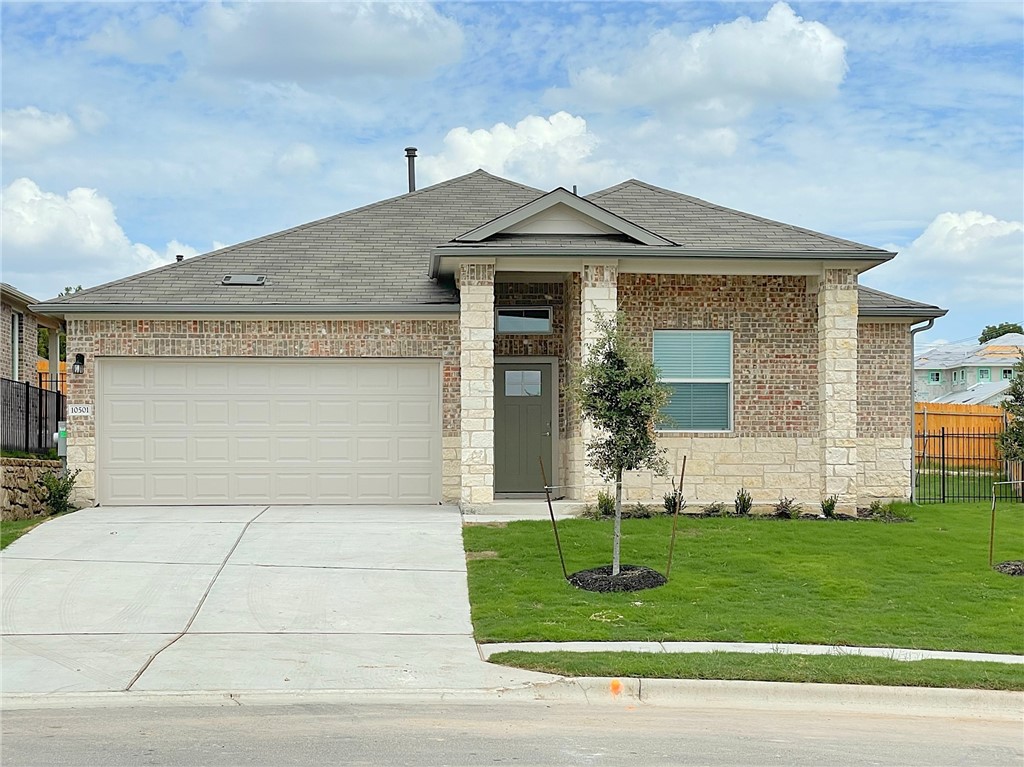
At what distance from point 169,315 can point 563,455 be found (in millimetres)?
6736

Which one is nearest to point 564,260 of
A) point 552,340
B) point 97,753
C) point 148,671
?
point 552,340

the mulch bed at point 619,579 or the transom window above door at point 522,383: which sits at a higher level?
the transom window above door at point 522,383

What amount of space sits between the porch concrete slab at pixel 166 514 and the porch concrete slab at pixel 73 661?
5748mm

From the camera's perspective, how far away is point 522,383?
62.2 ft

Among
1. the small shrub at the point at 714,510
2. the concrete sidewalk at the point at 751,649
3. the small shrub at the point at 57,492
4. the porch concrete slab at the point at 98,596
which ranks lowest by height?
the concrete sidewalk at the point at 751,649

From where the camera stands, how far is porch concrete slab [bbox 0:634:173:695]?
29.4 ft

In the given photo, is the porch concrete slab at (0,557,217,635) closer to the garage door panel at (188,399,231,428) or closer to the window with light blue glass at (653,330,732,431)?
the garage door panel at (188,399,231,428)

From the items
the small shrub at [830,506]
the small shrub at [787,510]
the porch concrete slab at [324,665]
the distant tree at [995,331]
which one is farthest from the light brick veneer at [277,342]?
the distant tree at [995,331]

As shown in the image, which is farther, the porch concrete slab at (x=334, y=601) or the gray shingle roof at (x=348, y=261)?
the gray shingle roof at (x=348, y=261)

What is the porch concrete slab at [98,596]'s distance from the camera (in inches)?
436

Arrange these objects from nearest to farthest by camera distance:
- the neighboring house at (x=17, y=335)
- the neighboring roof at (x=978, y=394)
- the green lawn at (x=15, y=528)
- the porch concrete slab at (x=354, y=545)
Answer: the porch concrete slab at (x=354, y=545) → the green lawn at (x=15, y=528) → the neighboring house at (x=17, y=335) → the neighboring roof at (x=978, y=394)

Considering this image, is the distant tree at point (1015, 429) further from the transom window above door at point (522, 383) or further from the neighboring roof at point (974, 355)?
the neighboring roof at point (974, 355)

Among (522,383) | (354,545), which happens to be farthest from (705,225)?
(354,545)

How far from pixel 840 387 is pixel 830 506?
185cm
